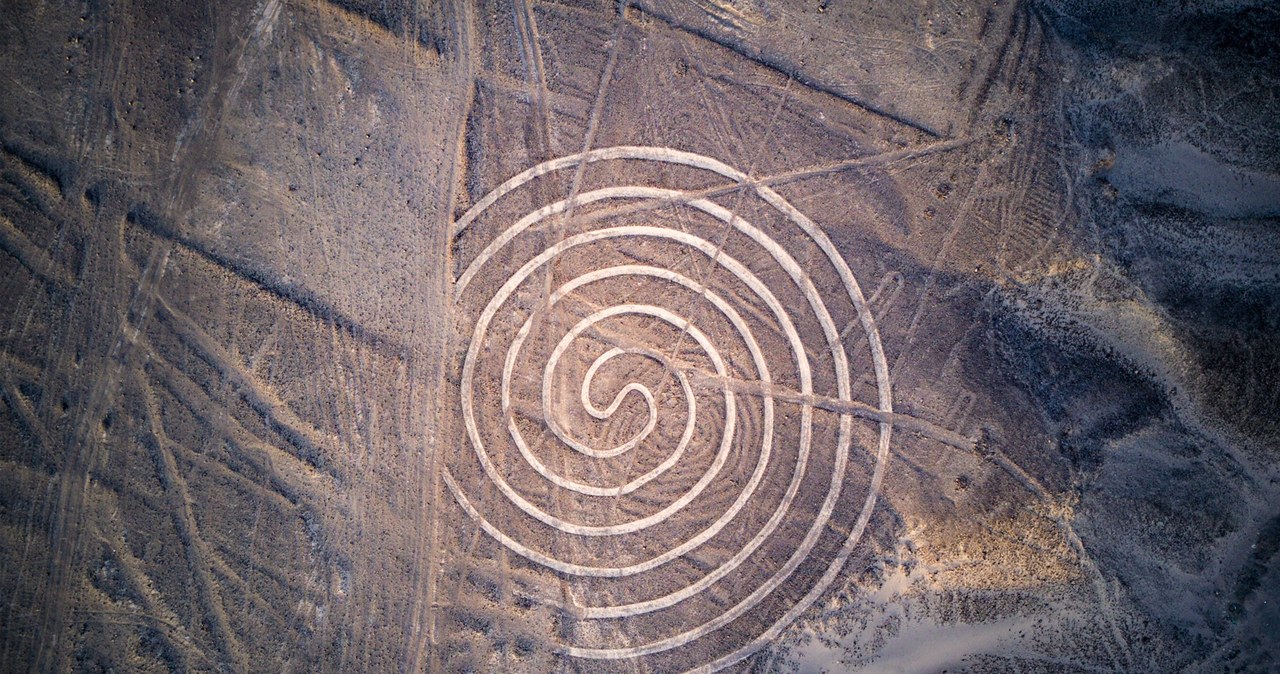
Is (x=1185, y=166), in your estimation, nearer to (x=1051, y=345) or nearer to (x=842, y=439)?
(x=1051, y=345)

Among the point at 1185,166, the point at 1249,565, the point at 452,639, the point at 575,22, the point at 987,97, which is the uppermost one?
the point at 575,22

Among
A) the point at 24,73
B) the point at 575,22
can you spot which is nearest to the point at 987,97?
the point at 575,22

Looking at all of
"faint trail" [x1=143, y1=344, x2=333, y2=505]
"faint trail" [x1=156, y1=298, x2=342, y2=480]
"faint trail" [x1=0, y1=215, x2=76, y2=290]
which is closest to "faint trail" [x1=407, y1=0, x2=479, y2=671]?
"faint trail" [x1=156, y1=298, x2=342, y2=480]

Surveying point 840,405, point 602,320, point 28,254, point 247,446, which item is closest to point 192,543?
point 247,446

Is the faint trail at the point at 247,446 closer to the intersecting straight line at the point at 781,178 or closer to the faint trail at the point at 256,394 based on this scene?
the faint trail at the point at 256,394

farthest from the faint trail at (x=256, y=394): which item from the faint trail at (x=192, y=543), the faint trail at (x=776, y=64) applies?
the faint trail at (x=776, y=64)

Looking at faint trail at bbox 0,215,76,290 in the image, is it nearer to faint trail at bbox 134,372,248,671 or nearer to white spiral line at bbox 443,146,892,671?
faint trail at bbox 134,372,248,671

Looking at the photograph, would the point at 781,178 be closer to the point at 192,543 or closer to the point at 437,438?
the point at 437,438

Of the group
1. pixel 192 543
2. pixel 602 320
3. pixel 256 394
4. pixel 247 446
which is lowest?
pixel 192 543
